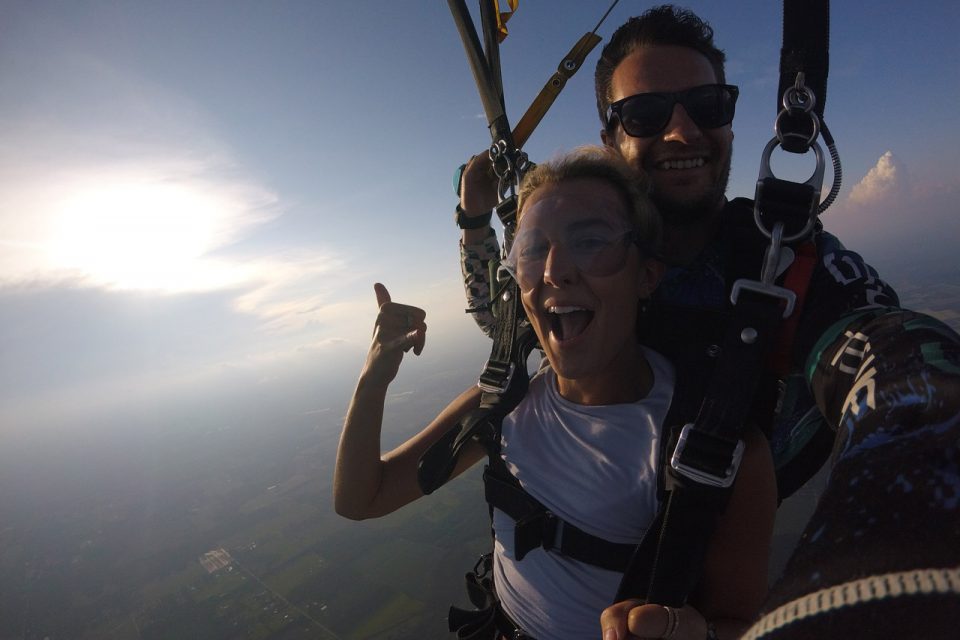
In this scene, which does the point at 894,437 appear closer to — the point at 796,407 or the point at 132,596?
the point at 796,407

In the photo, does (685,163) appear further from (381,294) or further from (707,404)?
(381,294)

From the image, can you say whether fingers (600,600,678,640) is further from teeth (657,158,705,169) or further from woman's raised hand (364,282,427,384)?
teeth (657,158,705,169)

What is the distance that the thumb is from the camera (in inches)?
104

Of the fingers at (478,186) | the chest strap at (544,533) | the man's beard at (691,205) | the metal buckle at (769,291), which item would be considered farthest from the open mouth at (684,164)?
the chest strap at (544,533)

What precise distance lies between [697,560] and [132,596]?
210ft

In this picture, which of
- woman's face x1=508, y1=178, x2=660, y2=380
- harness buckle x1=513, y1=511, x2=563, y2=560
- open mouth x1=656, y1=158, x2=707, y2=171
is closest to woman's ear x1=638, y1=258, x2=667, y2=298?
woman's face x1=508, y1=178, x2=660, y2=380

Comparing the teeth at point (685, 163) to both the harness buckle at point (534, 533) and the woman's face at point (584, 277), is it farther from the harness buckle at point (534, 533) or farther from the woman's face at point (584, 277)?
the harness buckle at point (534, 533)

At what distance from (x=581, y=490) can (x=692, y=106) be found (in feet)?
6.41

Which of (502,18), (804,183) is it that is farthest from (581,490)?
(502,18)

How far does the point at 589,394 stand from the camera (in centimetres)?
194

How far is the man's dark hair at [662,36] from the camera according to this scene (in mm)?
2098

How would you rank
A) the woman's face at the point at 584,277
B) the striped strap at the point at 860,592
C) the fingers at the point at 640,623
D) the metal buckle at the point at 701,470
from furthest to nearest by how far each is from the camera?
the woman's face at the point at 584,277 → the metal buckle at the point at 701,470 → the fingers at the point at 640,623 → the striped strap at the point at 860,592

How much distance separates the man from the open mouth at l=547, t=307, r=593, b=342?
1.15 feet

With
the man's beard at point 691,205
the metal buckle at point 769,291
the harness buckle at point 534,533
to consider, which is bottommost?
the harness buckle at point 534,533
